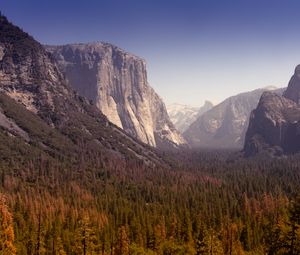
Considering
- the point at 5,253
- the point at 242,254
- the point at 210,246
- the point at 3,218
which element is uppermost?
the point at 3,218

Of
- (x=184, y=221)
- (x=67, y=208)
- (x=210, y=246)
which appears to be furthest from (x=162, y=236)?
(x=67, y=208)

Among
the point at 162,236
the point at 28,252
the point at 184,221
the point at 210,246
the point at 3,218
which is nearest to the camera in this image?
the point at 3,218

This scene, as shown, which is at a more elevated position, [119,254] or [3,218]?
[3,218]

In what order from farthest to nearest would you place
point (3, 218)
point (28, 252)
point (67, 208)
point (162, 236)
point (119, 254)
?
point (67, 208), point (162, 236), point (28, 252), point (119, 254), point (3, 218)

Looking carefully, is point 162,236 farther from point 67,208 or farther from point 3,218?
point 3,218

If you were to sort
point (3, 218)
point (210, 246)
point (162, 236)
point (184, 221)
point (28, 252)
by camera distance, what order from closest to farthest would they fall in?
point (3, 218)
point (210, 246)
point (28, 252)
point (162, 236)
point (184, 221)

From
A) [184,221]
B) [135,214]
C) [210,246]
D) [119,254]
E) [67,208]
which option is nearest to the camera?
[210,246]

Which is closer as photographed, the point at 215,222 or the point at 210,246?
the point at 210,246

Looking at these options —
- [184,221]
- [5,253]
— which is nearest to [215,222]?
[184,221]

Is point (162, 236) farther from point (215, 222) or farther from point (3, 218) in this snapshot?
point (3, 218)
